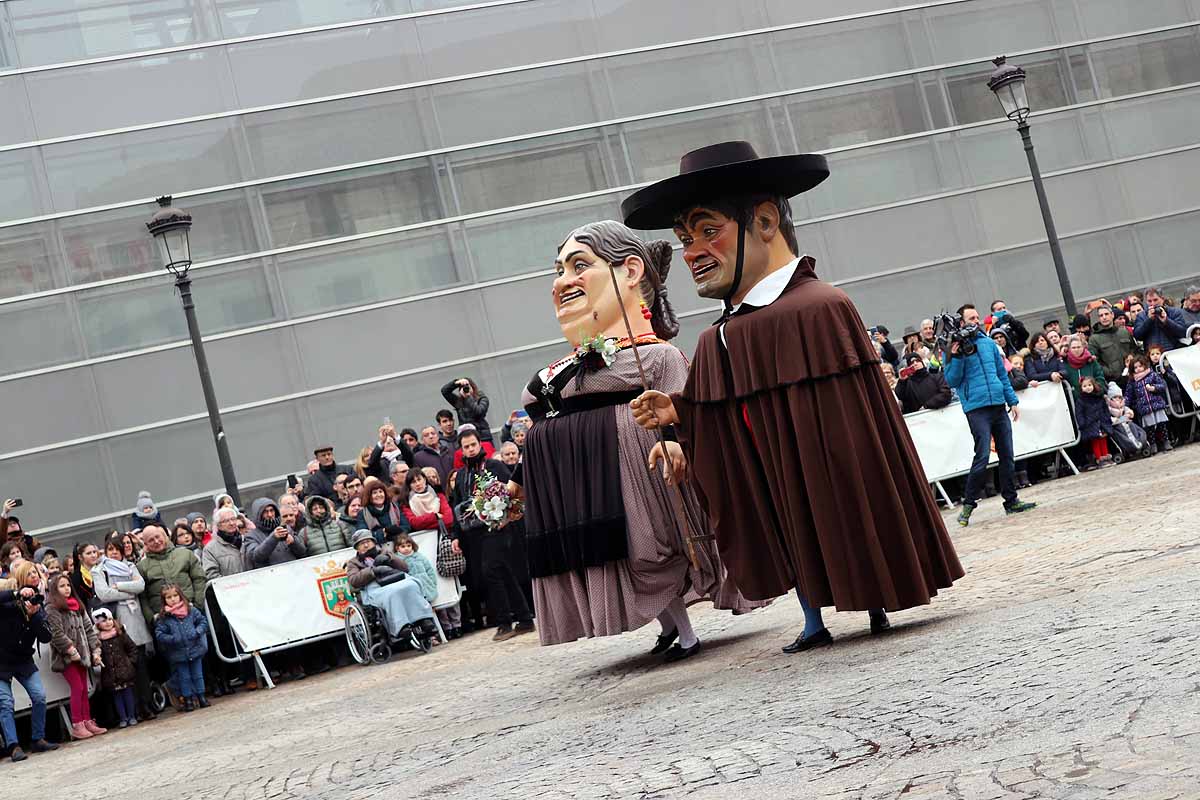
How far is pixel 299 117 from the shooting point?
22281 millimetres

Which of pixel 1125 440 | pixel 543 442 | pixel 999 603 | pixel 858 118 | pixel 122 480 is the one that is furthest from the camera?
pixel 858 118

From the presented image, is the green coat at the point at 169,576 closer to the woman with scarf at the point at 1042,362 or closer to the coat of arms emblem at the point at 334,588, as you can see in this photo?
the coat of arms emblem at the point at 334,588

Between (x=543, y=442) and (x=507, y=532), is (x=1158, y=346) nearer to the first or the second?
(x=507, y=532)

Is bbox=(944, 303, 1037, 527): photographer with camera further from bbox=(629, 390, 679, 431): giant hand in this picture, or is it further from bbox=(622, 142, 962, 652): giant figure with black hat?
bbox=(629, 390, 679, 431): giant hand

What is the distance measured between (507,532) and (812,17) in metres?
14.0

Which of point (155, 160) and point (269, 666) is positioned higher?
point (155, 160)

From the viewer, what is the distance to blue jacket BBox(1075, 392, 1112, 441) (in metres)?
16.1

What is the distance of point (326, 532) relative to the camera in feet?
46.1

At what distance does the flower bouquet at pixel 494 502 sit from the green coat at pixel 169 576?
490 cm

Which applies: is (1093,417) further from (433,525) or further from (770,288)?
(770,288)

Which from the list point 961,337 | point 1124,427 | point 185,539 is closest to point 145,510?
→ point 185,539

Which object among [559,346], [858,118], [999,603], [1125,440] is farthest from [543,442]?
[858,118]

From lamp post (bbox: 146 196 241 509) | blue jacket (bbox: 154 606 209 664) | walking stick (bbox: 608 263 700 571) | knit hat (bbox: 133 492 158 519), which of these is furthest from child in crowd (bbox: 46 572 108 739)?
walking stick (bbox: 608 263 700 571)

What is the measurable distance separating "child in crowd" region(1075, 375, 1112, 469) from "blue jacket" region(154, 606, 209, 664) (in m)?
9.36
